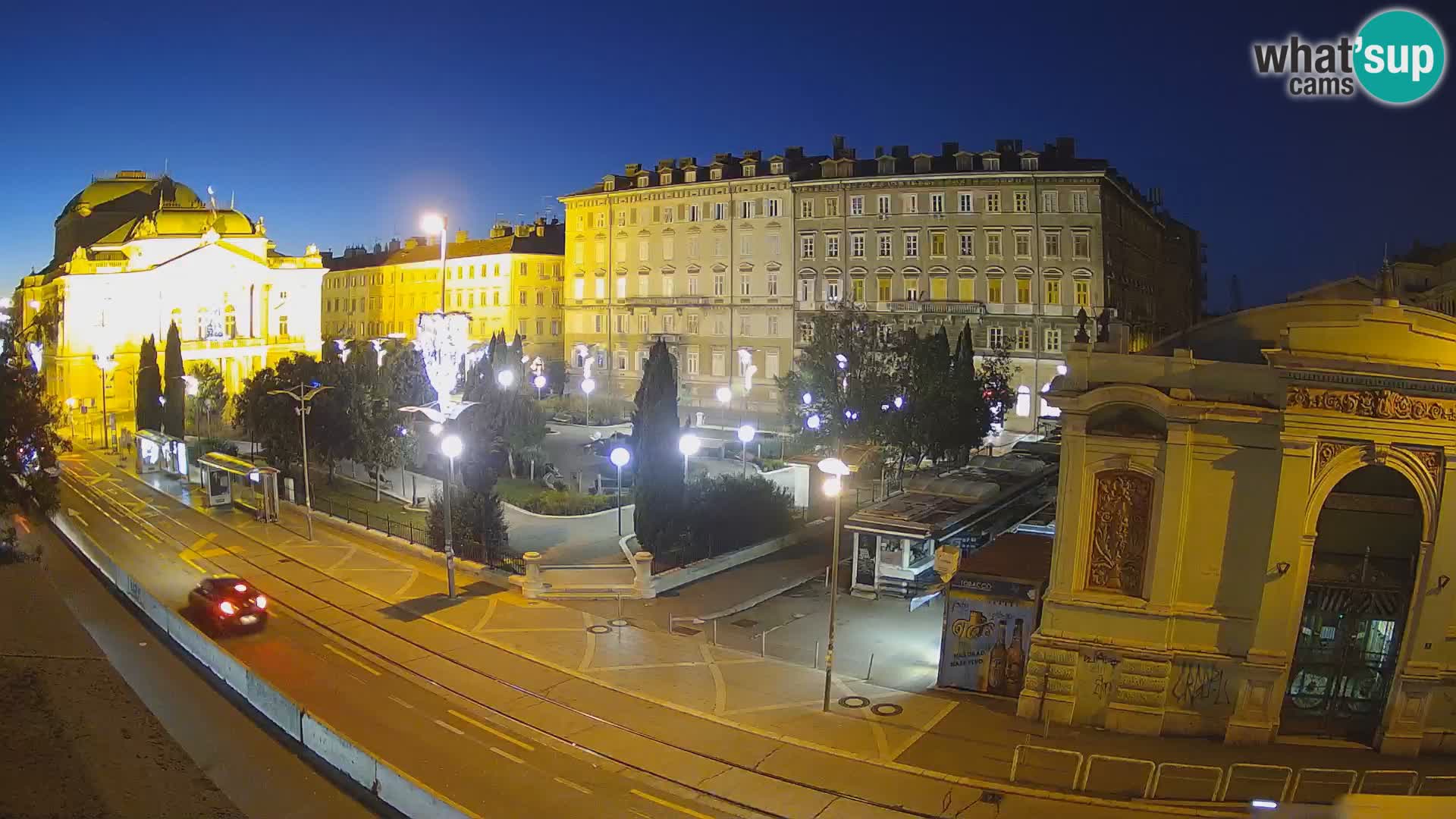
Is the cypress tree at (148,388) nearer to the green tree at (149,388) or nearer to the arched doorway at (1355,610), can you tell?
the green tree at (149,388)

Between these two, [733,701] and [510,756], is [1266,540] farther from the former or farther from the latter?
[510,756]

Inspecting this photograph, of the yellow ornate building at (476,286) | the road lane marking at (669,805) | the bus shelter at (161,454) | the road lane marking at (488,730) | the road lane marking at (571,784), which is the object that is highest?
the yellow ornate building at (476,286)

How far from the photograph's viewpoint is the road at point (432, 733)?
577 inches

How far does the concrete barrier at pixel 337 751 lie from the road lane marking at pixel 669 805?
3986 mm

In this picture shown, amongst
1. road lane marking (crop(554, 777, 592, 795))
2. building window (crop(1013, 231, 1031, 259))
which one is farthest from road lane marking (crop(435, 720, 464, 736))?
building window (crop(1013, 231, 1031, 259))

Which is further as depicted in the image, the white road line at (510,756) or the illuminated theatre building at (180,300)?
the illuminated theatre building at (180,300)

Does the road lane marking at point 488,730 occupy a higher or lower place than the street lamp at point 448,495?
lower

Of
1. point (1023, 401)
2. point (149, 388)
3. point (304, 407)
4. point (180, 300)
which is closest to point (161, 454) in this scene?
point (149, 388)

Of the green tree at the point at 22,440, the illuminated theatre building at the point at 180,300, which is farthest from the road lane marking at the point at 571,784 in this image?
the illuminated theatre building at the point at 180,300

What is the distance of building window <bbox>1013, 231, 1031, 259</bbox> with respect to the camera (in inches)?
2244

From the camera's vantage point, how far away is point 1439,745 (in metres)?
16.2

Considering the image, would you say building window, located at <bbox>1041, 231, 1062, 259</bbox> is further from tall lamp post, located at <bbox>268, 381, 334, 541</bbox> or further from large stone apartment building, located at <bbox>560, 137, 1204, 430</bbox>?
tall lamp post, located at <bbox>268, 381, 334, 541</bbox>

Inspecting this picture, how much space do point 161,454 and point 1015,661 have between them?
4247cm

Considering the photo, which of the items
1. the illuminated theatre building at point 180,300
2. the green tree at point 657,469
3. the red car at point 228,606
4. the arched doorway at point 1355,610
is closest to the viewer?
the arched doorway at point 1355,610
